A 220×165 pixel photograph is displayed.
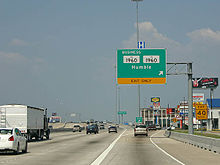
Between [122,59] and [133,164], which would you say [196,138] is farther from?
[133,164]

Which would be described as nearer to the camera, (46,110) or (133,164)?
(133,164)

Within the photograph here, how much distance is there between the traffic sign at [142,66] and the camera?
38.3 m

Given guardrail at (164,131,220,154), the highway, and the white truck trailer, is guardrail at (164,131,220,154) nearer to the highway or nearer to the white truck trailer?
the highway

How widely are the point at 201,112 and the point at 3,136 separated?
18814 millimetres

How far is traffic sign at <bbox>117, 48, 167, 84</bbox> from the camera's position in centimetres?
3834

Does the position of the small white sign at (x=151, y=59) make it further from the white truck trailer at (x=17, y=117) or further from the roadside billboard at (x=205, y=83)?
the roadside billboard at (x=205, y=83)

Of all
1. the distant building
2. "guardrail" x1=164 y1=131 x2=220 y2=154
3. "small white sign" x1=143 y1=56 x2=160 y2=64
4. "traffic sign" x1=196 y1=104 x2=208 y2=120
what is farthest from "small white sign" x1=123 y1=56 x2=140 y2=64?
the distant building

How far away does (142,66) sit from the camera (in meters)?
38.5

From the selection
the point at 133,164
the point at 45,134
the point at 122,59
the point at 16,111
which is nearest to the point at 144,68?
the point at 122,59

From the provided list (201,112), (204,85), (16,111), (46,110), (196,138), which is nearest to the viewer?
(196,138)

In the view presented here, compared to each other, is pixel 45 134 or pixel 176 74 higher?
pixel 176 74

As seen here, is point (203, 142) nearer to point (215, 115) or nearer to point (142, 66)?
point (142, 66)

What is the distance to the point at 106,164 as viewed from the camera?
53.3 ft

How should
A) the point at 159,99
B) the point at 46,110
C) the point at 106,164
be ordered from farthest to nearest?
the point at 159,99
the point at 46,110
the point at 106,164
